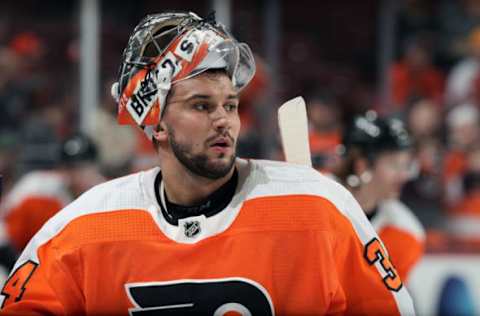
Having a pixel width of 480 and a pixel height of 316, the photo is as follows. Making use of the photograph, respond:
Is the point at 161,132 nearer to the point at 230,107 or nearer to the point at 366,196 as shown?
the point at 230,107

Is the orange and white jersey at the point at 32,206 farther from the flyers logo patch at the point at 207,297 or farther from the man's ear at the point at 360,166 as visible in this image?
the flyers logo patch at the point at 207,297

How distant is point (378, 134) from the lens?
4.03m

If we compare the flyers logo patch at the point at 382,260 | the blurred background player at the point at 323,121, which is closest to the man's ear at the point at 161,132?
the flyers logo patch at the point at 382,260

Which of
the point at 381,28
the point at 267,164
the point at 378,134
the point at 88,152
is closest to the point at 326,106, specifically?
the point at 381,28

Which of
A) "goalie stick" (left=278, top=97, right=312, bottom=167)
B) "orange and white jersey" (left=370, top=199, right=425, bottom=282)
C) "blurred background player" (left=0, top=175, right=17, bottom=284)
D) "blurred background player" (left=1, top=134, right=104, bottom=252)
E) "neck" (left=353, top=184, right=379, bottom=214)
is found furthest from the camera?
"blurred background player" (left=1, top=134, right=104, bottom=252)

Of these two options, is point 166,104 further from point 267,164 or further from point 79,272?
point 79,272

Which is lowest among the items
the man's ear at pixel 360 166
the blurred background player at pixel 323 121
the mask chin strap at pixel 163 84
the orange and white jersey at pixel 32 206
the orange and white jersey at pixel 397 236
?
the orange and white jersey at pixel 32 206

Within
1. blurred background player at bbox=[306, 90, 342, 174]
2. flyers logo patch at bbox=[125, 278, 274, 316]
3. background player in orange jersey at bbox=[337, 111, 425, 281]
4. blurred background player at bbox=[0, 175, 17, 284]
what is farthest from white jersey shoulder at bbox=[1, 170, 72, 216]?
flyers logo patch at bbox=[125, 278, 274, 316]

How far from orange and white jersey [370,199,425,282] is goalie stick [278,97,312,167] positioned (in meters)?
1.27

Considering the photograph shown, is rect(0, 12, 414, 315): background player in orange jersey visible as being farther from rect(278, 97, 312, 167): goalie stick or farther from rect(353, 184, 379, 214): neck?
rect(353, 184, 379, 214): neck

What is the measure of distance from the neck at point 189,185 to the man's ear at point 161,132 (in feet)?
0.25

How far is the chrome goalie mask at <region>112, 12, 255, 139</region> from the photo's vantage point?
100 inches

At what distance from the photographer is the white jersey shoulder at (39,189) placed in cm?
584

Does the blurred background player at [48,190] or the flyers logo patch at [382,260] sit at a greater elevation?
the flyers logo patch at [382,260]
